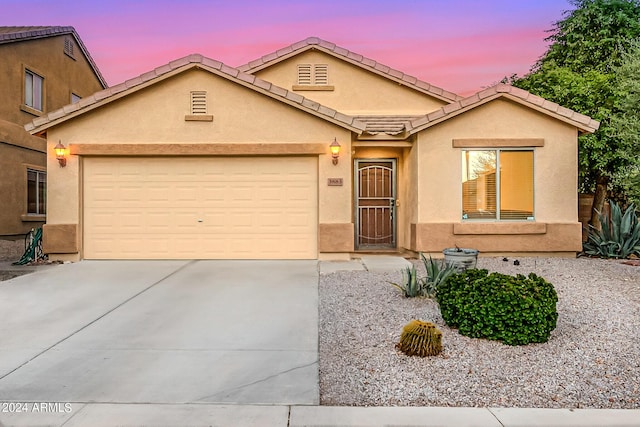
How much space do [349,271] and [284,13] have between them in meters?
12.5

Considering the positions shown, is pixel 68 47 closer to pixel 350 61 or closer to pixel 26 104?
pixel 26 104

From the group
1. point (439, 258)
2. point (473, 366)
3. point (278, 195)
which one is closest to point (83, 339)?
point (473, 366)

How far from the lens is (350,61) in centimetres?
1434

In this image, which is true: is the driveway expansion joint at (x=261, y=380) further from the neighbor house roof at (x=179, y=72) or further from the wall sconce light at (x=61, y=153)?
the wall sconce light at (x=61, y=153)

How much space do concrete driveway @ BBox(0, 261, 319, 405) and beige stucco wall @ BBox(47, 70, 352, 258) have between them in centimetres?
347

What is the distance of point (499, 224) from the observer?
36.8ft

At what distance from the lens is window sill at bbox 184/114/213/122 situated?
11.0 metres

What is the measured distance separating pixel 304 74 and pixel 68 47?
11.5 m

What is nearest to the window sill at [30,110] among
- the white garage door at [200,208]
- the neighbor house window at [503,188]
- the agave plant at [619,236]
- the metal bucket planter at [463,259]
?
the white garage door at [200,208]

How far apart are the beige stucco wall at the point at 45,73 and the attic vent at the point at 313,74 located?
383 inches

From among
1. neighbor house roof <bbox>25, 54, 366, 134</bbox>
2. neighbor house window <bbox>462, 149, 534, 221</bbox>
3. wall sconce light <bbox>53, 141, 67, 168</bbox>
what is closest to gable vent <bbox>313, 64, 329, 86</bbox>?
neighbor house roof <bbox>25, 54, 366, 134</bbox>

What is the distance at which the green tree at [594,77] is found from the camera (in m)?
14.3

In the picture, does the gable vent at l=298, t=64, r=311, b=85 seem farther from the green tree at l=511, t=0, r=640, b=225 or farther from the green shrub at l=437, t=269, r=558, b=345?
the green shrub at l=437, t=269, r=558, b=345

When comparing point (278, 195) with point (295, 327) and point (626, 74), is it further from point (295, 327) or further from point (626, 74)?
point (626, 74)
